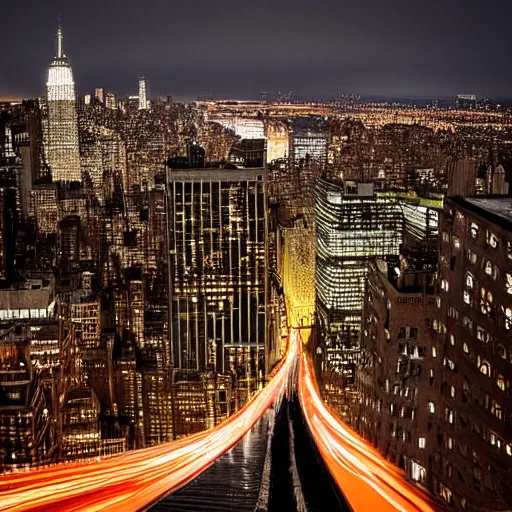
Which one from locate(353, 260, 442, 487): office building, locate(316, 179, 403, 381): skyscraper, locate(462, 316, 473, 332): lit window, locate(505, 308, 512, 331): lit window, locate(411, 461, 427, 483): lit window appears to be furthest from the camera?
locate(316, 179, 403, 381): skyscraper

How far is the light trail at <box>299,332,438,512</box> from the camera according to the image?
2504 millimetres

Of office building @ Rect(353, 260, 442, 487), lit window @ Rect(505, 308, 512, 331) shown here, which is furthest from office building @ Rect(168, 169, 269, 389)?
lit window @ Rect(505, 308, 512, 331)

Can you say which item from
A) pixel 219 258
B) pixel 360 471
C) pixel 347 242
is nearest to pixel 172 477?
pixel 360 471

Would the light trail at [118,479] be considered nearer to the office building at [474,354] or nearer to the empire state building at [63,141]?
the office building at [474,354]

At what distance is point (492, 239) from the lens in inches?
100

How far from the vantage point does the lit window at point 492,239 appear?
8.27 feet

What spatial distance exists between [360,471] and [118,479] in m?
0.80

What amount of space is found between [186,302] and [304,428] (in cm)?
545

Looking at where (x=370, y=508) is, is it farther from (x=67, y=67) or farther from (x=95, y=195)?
(x=95, y=195)

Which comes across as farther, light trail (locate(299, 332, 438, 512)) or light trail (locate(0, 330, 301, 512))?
light trail (locate(0, 330, 301, 512))

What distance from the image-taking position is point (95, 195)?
37.6ft

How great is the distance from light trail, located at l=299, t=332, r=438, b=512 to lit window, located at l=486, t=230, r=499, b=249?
749 millimetres

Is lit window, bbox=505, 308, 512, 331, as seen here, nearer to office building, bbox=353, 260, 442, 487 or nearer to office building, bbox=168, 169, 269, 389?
office building, bbox=353, 260, 442, 487

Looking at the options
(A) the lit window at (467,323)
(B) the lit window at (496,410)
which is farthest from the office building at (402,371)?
(B) the lit window at (496,410)
